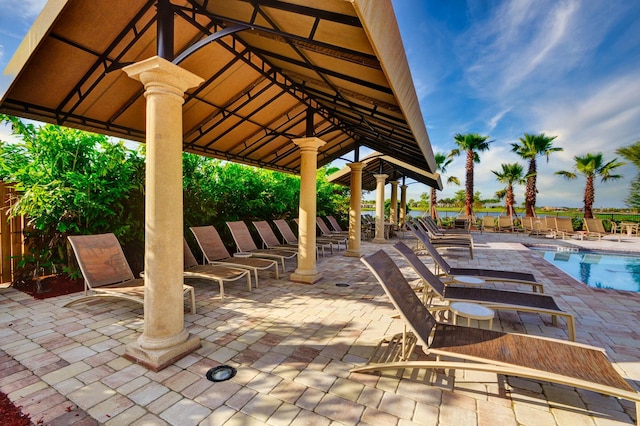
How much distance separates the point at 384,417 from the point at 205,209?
622 cm

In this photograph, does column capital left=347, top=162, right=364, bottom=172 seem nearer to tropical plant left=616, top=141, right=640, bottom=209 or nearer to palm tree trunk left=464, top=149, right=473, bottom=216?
palm tree trunk left=464, top=149, right=473, bottom=216

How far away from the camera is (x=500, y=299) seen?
3719 millimetres

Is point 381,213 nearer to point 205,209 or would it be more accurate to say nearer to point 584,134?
point 205,209

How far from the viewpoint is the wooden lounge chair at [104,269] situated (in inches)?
157

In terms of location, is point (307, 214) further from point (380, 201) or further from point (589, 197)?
point (589, 197)

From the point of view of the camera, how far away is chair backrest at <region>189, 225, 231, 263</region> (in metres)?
6.13

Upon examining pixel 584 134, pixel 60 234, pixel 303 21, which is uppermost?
pixel 584 134

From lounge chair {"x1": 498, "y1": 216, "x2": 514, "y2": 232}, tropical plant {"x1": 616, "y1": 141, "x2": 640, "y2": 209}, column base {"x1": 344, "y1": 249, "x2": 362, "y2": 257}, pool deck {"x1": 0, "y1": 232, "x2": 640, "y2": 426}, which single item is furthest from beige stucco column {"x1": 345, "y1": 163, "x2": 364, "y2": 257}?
tropical plant {"x1": 616, "y1": 141, "x2": 640, "y2": 209}

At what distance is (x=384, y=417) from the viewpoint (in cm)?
221

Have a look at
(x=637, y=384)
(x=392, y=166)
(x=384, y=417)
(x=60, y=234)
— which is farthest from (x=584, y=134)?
(x=60, y=234)

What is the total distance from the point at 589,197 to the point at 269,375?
27894mm

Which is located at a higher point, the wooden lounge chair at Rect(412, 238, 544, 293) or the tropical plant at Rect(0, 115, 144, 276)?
the tropical plant at Rect(0, 115, 144, 276)

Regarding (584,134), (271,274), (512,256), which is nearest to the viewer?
(271,274)

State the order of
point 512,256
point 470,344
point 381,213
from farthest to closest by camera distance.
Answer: point 381,213, point 512,256, point 470,344
